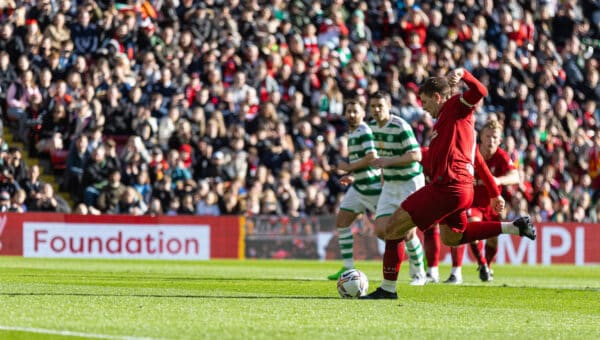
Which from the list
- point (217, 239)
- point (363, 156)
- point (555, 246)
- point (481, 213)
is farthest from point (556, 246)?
point (363, 156)

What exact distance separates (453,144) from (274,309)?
2488 mm

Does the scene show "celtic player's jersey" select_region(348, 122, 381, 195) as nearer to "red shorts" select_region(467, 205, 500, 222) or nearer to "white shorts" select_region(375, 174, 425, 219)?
"white shorts" select_region(375, 174, 425, 219)

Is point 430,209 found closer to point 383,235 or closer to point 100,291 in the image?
point 383,235

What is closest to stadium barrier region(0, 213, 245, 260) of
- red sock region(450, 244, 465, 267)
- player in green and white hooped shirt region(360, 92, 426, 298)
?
red sock region(450, 244, 465, 267)

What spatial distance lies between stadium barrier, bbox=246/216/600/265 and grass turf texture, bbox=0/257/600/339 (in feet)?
31.3

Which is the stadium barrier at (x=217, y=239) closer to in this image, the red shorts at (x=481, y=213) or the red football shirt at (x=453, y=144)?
the red shorts at (x=481, y=213)

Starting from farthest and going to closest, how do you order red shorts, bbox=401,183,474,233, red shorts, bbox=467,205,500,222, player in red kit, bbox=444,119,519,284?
red shorts, bbox=467,205,500,222
player in red kit, bbox=444,119,519,284
red shorts, bbox=401,183,474,233

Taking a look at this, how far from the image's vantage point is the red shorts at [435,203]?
11.3 metres

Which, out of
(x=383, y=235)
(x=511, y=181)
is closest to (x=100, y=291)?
(x=383, y=235)

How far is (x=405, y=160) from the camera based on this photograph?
13.5m

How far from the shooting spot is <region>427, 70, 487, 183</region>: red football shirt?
37.6 ft

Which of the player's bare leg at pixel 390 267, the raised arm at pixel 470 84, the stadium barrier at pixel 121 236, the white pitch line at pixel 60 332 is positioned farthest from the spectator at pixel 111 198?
the white pitch line at pixel 60 332

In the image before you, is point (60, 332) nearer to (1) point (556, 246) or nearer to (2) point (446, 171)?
(2) point (446, 171)

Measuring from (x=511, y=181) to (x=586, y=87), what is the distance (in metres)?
17.3
